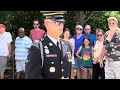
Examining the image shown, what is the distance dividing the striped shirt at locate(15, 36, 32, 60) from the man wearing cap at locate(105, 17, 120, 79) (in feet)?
4.59

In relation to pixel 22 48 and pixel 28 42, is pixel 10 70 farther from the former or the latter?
pixel 28 42

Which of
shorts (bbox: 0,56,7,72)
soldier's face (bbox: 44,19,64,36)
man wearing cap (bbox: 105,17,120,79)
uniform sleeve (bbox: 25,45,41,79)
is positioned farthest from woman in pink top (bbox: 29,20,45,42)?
uniform sleeve (bbox: 25,45,41,79)

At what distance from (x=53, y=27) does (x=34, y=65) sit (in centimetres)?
48

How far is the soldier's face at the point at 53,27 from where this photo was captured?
3727 mm

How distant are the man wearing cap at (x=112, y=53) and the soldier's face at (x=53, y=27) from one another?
5.35 ft

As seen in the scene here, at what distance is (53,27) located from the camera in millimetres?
3732

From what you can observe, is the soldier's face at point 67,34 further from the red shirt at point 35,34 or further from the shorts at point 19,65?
the shorts at point 19,65

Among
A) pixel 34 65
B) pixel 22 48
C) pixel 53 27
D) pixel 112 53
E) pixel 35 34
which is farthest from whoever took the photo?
pixel 22 48

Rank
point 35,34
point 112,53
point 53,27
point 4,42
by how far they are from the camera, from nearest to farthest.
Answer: point 53,27, point 112,53, point 35,34, point 4,42

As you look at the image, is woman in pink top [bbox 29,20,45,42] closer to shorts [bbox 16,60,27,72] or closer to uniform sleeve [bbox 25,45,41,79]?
shorts [bbox 16,60,27,72]

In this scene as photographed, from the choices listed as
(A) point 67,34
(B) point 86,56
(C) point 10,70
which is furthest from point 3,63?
(B) point 86,56
